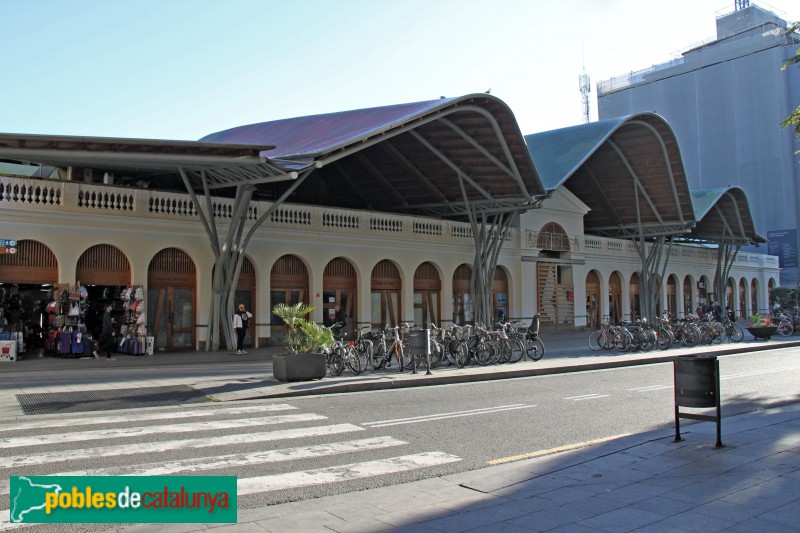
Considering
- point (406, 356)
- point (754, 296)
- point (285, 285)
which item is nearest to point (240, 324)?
point (285, 285)

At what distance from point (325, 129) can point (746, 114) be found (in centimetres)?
6013

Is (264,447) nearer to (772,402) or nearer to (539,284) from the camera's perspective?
(772,402)

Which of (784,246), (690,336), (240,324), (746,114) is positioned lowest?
(690,336)

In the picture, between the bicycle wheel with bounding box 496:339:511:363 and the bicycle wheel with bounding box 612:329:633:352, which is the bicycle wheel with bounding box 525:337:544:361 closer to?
the bicycle wheel with bounding box 496:339:511:363

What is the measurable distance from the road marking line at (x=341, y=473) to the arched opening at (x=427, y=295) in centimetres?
2342

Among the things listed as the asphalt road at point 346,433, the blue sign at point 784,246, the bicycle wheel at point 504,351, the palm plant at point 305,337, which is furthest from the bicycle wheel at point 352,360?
the blue sign at point 784,246

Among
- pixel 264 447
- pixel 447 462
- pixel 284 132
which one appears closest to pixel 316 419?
pixel 264 447

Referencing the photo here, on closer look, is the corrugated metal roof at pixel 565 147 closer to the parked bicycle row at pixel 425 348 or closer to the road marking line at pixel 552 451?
the parked bicycle row at pixel 425 348

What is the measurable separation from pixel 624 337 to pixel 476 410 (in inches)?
595

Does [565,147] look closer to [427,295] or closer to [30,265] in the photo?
[427,295]

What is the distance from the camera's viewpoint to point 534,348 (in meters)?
21.6

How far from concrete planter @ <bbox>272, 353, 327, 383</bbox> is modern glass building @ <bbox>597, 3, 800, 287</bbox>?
209 feet

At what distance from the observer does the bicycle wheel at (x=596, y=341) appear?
2597cm

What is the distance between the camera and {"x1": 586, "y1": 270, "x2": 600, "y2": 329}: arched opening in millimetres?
41938
